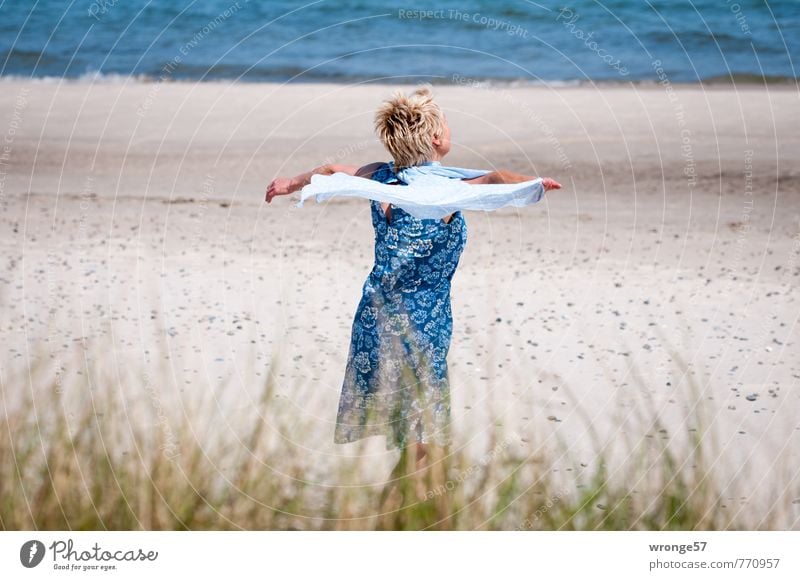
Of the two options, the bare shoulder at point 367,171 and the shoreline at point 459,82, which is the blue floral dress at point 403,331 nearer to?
the bare shoulder at point 367,171

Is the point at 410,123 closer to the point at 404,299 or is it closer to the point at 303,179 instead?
the point at 303,179

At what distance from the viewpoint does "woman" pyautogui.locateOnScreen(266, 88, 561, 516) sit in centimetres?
407

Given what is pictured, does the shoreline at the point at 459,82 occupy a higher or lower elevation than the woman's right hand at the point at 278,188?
higher

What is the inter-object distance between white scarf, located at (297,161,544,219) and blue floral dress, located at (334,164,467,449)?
118 mm

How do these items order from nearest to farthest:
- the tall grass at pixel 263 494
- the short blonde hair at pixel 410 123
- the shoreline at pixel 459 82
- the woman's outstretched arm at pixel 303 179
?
the tall grass at pixel 263 494
the short blonde hair at pixel 410 123
the woman's outstretched arm at pixel 303 179
the shoreline at pixel 459 82

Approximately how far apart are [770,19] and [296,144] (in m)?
12.3

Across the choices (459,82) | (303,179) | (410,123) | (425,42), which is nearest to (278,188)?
(303,179)

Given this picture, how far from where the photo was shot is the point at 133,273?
873 cm

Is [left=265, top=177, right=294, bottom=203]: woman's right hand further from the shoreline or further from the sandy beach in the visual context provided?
the shoreline

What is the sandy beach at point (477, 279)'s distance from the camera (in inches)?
223

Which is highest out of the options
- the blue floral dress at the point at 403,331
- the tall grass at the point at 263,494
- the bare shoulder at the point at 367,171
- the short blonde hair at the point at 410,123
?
the short blonde hair at the point at 410,123

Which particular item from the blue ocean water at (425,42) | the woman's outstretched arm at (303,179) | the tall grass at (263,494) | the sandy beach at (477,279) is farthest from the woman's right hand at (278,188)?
the blue ocean water at (425,42)

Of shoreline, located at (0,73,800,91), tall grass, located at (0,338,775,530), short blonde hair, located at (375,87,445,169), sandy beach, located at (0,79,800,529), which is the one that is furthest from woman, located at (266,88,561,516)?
shoreline, located at (0,73,800,91)

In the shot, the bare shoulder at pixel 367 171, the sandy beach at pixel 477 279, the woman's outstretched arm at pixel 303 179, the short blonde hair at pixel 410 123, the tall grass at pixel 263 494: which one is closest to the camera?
the tall grass at pixel 263 494
